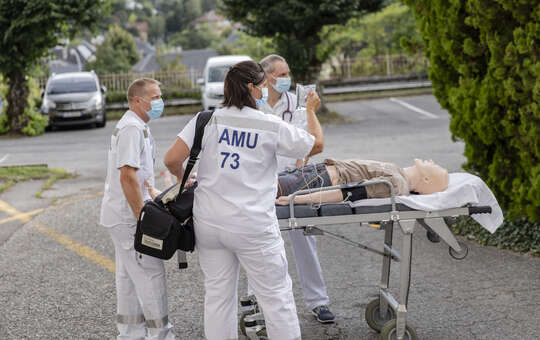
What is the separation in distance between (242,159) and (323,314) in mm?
1963

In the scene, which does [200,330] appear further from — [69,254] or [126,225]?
[69,254]

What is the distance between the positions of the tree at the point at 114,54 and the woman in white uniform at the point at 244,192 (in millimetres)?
40069

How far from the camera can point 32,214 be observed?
10.0 meters

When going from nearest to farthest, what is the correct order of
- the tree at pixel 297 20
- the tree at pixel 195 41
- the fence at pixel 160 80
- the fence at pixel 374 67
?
the tree at pixel 297 20 → the fence at pixel 160 80 → the fence at pixel 374 67 → the tree at pixel 195 41

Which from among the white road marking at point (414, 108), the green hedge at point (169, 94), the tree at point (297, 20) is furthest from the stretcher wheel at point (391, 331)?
the green hedge at point (169, 94)

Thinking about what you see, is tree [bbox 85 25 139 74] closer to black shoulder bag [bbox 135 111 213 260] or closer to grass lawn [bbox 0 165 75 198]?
grass lawn [bbox 0 165 75 198]

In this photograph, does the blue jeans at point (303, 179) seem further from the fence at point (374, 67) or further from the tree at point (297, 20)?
the fence at point (374, 67)

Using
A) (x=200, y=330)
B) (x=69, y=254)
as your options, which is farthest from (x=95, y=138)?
(x=200, y=330)

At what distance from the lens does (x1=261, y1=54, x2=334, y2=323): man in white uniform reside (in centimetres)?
532

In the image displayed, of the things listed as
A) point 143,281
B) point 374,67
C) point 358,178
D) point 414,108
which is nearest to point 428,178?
point 358,178

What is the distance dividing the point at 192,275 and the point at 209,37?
354 ft

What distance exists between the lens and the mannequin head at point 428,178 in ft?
16.8

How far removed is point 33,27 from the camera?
18781 millimetres

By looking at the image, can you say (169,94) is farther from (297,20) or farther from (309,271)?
(309,271)
